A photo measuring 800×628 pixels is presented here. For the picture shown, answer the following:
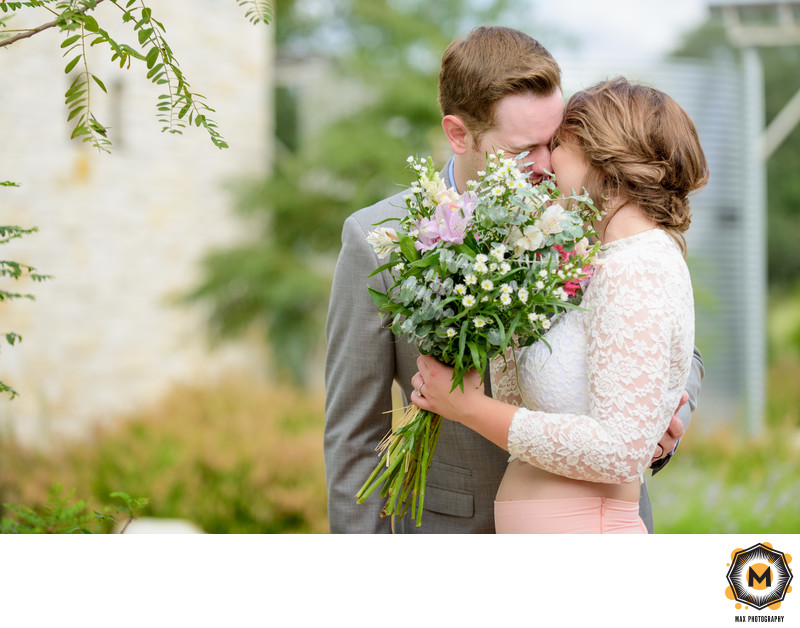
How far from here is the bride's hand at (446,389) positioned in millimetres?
1824

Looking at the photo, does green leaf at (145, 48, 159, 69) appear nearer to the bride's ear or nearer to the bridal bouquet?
the bridal bouquet

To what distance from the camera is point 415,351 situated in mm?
2299

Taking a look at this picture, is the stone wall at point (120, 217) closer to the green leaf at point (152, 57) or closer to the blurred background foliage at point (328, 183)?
the blurred background foliage at point (328, 183)

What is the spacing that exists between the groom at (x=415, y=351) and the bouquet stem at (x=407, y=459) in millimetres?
241

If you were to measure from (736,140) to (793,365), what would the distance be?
587 cm

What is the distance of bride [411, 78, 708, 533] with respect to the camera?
66.7 inches

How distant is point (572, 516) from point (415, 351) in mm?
662

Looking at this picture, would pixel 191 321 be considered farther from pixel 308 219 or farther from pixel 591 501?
pixel 591 501

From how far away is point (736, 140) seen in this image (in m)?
10.3

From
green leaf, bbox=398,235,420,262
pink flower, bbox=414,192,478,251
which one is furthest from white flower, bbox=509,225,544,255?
green leaf, bbox=398,235,420,262

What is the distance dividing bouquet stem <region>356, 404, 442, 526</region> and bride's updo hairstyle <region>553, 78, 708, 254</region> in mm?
663

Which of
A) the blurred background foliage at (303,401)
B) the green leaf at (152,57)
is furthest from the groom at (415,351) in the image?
the blurred background foliage at (303,401)
